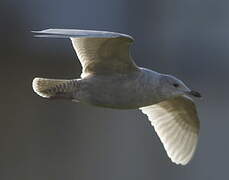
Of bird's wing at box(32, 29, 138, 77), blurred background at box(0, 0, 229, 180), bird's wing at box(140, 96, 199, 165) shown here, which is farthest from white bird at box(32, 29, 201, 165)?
blurred background at box(0, 0, 229, 180)

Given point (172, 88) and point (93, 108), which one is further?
point (93, 108)

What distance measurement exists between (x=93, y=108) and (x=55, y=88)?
345cm

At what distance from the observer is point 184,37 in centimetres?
780

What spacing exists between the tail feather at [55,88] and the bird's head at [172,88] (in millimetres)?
299

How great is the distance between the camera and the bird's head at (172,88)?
3244 millimetres

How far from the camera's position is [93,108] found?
6.68 m

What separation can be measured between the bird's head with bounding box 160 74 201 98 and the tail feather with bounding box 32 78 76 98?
299mm

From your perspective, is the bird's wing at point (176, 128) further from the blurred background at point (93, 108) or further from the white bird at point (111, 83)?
the blurred background at point (93, 108)

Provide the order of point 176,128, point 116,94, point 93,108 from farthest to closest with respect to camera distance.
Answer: point 93,108 → point 176,128 → point 116,94

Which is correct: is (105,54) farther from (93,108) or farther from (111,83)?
(93,108)

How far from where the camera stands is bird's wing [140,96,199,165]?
369 centimetres

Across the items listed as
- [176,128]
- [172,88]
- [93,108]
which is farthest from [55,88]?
[93,108]
